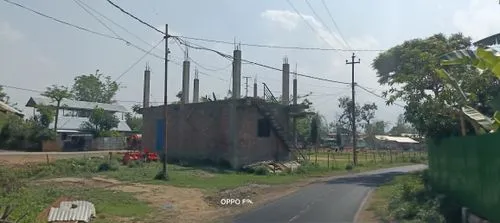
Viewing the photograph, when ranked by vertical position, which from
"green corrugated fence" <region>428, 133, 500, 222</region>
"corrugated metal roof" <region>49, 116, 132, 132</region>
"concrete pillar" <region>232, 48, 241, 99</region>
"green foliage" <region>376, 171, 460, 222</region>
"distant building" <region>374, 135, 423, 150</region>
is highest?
"concrete pillar" <region>232, 48, 241, 99</region>

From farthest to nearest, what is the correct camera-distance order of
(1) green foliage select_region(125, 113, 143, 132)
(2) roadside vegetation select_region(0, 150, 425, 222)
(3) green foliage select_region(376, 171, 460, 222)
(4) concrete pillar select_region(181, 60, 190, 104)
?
(1) green foliage select_region(125, 113, 143, 132), (4) concrete pillar select_region(181, 60, 190, 104), (2) roadside vegetation select_region(0, 150, 425, 222), (3) green foliage select_region(376, 171, 460, 222)

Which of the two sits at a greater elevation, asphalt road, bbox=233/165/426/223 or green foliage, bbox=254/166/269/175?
green foliage, bbox=254/166/269/175

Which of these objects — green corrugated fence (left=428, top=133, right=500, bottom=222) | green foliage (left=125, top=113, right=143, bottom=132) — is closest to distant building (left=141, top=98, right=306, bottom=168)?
green corrugated fence (left=428, top=133, right=500, bottom=222)

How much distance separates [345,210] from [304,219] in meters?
2.92

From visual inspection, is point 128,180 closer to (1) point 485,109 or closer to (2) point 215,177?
(2) point 215,177

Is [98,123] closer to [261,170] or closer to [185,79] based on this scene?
[185,79]

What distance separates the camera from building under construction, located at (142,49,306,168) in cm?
3866

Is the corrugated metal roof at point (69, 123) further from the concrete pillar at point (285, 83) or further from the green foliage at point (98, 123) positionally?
the concrete pillar at point (285, 83)

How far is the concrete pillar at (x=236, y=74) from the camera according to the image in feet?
125

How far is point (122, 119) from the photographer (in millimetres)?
84562

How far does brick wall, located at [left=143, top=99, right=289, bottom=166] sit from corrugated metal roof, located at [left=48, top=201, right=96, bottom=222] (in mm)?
22383

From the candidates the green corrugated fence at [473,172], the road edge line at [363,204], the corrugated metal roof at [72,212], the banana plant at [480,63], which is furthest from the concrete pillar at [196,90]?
the banana plant at [480,63]

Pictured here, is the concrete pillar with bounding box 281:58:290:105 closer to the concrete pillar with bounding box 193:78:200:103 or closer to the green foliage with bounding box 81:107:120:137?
the concrete pillar with bounding box 193:78:200:103

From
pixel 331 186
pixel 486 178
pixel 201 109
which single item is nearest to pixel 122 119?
pixel 201 109
